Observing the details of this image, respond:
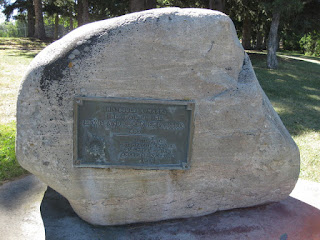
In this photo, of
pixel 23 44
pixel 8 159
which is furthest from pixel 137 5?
pixel 8 159

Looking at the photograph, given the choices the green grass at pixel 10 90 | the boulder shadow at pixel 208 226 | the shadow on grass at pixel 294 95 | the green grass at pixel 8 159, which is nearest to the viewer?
the boulder shadow at pixel 208 226

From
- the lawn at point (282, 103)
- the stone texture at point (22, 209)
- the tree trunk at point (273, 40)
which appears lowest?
the stone texture at point (22, 209)

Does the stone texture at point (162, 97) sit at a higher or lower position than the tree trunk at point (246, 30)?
lower

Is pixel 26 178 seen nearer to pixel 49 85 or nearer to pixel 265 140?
pixel 49 85

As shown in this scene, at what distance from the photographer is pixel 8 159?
179 inches

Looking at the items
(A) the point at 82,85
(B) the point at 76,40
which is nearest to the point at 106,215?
(A) the point at 82,85

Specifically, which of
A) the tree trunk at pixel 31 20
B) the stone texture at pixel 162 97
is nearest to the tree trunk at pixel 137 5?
the stone texture at pixel 162 97

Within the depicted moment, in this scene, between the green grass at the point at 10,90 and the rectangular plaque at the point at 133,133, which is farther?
the green grass at the point at 10,90

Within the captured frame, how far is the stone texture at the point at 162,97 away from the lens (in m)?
2.66

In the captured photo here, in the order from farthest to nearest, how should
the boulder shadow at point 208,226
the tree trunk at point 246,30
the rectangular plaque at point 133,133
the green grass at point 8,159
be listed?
the tree trunk at point 246,30, the green grass at point 8,159, the boulder shadow at point 208,226, the rectangular plaque at point 133,133

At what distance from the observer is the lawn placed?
15.8 feet

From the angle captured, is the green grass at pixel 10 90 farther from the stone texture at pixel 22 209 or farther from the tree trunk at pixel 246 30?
the tree trunk at pixel 246 30

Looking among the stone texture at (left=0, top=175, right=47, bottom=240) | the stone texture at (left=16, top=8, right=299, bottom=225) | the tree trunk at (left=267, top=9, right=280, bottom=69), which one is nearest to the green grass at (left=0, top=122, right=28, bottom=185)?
the stone texture at (left=0, top=175, right=47, bottom=240)

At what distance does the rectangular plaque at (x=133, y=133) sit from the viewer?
2773 mm
